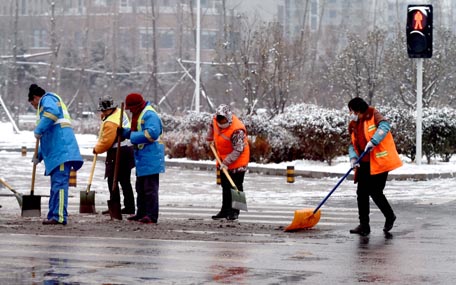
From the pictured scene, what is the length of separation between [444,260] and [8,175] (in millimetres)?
17978

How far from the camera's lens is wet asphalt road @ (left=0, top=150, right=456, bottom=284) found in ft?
32.0

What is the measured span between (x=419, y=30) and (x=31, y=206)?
44.0ft

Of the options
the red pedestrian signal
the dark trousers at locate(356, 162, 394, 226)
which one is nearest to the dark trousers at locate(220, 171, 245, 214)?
the dark trousers at locate(356, 162, 394, 226)

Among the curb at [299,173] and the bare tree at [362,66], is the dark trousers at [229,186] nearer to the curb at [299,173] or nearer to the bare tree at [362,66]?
the curb at [299,173]

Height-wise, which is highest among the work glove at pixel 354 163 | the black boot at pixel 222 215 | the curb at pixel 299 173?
the work glove at pixel 354 163

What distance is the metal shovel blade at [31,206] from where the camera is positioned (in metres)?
15.3

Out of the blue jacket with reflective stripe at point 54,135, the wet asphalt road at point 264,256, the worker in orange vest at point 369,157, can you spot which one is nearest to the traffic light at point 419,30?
the wet asphalt road at point 264,256

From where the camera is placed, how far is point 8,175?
27.6 metres

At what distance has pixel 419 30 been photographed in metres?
26.4

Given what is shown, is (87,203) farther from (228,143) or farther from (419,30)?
(419,30)

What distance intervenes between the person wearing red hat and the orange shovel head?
1.81m

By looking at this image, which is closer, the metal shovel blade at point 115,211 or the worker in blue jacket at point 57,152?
the worker in blue jacket at point 57,152

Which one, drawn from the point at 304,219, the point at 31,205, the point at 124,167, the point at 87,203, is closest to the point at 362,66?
the point at 124,167

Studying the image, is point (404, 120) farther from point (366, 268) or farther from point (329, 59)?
point (329, 59)
